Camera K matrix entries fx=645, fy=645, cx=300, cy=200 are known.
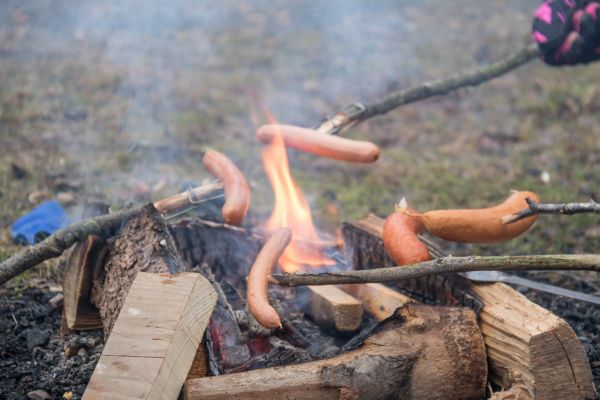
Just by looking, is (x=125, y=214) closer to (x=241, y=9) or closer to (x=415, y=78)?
(x=415, y=78)

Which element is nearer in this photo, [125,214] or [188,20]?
[125,214]

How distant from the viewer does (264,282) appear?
284cm

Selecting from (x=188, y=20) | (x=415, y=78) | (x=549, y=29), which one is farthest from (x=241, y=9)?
(x=549, y=29)

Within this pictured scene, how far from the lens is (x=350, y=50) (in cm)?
893

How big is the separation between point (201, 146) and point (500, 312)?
4460 millimetres

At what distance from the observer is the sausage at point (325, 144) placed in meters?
3.41

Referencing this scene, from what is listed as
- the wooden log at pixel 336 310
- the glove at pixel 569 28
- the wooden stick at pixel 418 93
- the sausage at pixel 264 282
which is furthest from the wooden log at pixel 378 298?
the glove at pixel 569 28

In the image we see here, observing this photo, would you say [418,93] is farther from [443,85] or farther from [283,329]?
[283,329]

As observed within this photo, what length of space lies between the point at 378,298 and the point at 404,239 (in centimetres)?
43

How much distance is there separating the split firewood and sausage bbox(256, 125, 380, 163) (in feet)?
1.11

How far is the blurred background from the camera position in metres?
5.79

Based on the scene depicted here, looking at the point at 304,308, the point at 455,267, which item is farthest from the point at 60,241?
the point at 455,267

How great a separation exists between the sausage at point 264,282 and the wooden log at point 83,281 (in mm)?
785

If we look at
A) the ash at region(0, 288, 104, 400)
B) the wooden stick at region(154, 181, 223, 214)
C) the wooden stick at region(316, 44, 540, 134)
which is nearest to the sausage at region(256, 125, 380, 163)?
the wooden stick at region(316, 44, 540, 134)
